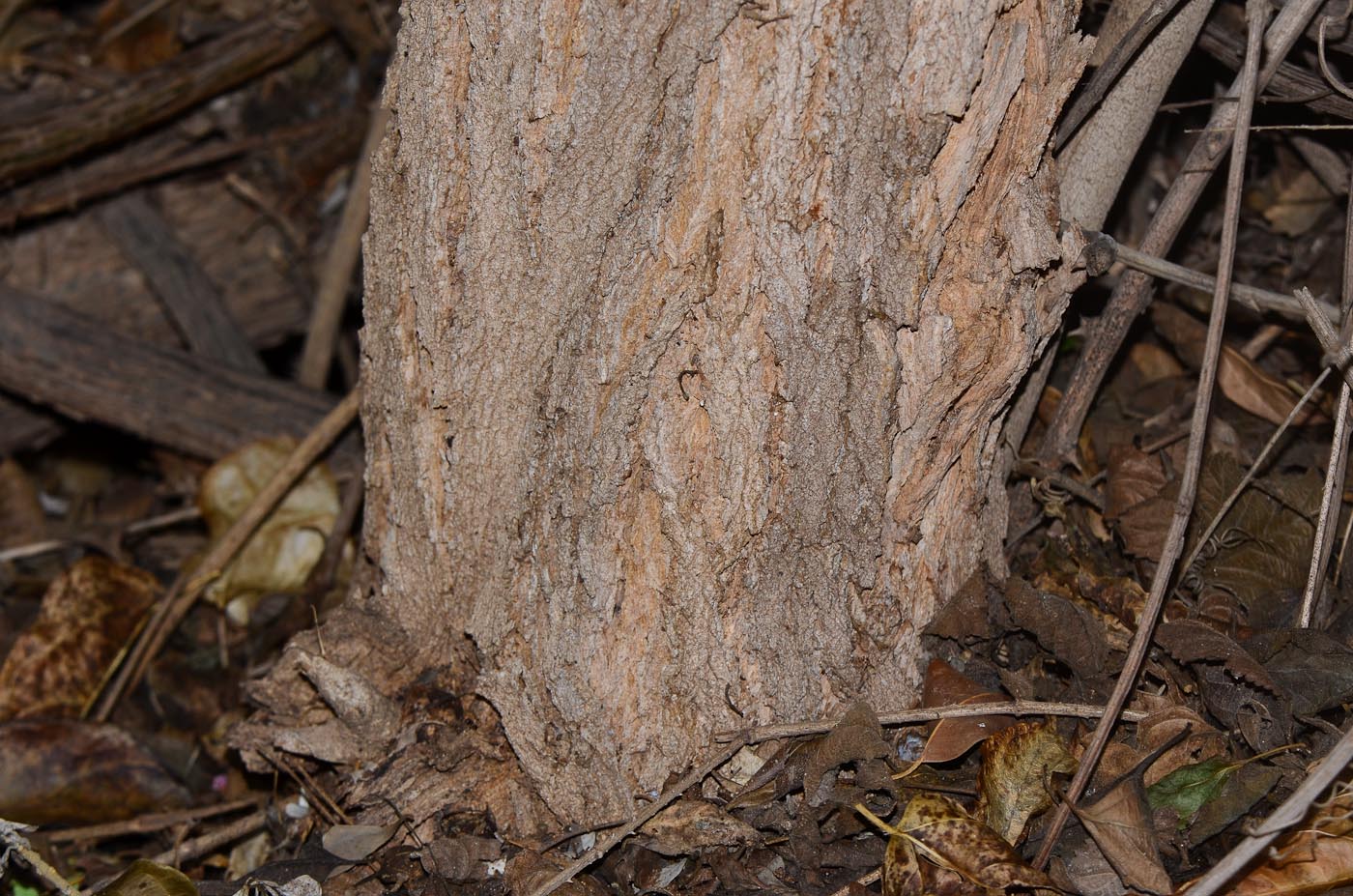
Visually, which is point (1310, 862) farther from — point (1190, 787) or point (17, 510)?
point (17, 510)

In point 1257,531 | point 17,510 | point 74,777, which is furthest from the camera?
point 17,510

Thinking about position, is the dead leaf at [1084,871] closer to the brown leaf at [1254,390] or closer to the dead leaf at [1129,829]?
the dead leaf at [1129,829]

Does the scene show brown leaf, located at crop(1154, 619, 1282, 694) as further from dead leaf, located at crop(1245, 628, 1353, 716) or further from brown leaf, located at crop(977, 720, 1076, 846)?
brown leaf, located at crop(977, 720, 1076, 846)

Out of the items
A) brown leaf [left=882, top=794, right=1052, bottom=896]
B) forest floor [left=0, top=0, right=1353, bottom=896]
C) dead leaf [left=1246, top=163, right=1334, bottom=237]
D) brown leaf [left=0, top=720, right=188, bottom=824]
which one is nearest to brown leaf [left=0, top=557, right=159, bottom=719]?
forest floor [left=0, top=0, right=1353, bottom=896]

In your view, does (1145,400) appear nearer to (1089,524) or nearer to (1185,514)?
(1089,524)

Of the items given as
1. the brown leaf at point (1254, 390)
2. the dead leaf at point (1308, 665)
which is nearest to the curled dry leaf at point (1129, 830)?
the dead leaf at point (1308, 665)

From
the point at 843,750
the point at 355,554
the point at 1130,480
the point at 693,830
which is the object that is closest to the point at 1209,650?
the point at 1130,480

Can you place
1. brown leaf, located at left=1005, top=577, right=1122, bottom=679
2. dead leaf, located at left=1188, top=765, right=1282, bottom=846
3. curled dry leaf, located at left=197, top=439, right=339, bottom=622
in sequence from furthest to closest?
curled dry leaf, located at left=197, top=439, right=339, bottom=622
brown leaf, located at left=1005, top=577, right=1122, bottom=679
dead leaf, located at left=1188, top=765, right=1282, bottom=846
